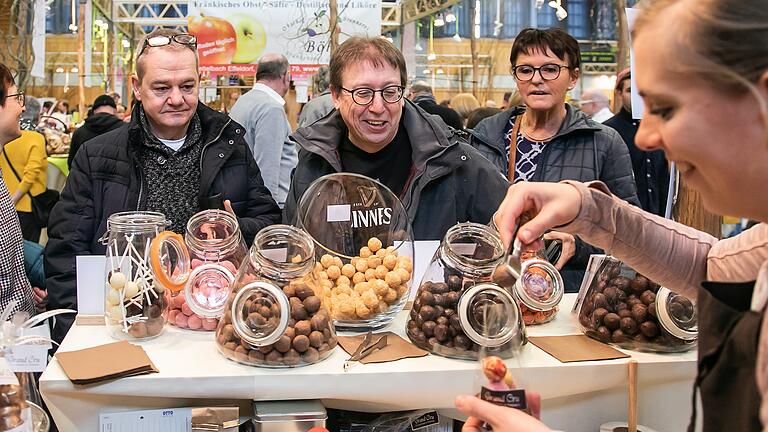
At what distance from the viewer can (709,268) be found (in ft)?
4.03

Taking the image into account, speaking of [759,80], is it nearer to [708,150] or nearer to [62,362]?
[708,150]

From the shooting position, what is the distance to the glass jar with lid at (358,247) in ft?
4.99

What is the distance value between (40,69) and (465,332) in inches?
184

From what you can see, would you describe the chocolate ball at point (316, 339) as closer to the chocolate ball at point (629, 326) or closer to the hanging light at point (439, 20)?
the chocolate ball at point (629, 326)

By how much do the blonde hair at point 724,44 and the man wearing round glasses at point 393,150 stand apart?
4.35 feet

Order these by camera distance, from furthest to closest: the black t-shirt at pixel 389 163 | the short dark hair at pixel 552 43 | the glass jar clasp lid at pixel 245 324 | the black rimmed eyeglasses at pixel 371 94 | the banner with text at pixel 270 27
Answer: the banner with text at pixel 270 27 < the short dark hair at pixel 552 43 < the black t-shirt at pixel 389 163 < the black rimmed eyeglasses at pixel 371 94 < the glass jar clasp lid at pixel 245 324

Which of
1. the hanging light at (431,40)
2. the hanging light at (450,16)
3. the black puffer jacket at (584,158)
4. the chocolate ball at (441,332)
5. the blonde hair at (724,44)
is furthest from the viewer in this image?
the hanging light at (450,16)

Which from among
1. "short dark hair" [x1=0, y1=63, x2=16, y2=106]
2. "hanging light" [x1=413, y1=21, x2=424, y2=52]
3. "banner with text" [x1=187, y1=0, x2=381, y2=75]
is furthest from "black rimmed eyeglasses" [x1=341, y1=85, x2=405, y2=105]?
"hanging light" [x1=413, y1=21, x2=424, y2=52]

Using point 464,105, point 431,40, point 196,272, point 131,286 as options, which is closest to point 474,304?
point 196,272

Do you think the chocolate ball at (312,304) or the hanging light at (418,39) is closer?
the chocolate ball at (312,304)

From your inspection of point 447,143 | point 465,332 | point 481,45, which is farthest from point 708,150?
point 481,45

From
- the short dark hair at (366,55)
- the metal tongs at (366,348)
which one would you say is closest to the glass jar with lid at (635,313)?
the metal tongs at (366,348)

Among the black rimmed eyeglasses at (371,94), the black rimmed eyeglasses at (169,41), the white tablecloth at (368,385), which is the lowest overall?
the white tablecloth at (368,385)

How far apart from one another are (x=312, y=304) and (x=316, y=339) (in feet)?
0.21
